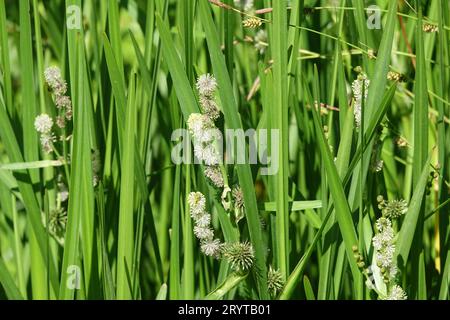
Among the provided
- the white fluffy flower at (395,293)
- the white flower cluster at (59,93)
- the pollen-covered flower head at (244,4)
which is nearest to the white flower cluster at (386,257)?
the white fluffy flower at (395,293)

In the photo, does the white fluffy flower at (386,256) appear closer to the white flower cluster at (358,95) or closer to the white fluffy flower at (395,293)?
the white fluffy flower at (395,293)

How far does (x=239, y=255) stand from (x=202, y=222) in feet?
0.26

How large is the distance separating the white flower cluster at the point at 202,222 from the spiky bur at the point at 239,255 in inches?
1.0

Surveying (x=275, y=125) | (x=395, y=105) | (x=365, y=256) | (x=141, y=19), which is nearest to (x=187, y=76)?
(x=275, y=125)

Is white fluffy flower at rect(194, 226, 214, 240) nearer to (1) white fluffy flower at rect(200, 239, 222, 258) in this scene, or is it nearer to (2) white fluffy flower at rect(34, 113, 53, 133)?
(1) white fluffy flower at rect(200, 239, 222, 258)

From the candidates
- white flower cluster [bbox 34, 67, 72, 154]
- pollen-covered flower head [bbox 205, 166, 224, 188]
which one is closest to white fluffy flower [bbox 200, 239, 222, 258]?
pollen-covered flower head [bbox 205, 166, 224, 188]

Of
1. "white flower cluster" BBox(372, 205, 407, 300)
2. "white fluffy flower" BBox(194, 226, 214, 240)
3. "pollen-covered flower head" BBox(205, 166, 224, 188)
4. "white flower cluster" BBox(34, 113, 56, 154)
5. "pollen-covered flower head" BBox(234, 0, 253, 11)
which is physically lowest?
"white flower cluster" BBox(372, 205, 407, 300)

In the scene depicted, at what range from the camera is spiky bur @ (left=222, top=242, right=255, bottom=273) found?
1104 mm

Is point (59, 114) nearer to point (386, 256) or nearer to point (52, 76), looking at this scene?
point (52, 76)

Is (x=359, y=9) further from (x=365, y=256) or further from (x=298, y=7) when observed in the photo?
(x=365, y=256)

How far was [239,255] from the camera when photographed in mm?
1105

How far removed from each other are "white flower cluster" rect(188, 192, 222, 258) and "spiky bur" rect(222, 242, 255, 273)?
3 centimetres

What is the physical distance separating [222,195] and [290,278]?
176mm

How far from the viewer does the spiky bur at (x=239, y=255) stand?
1104 millimetres
